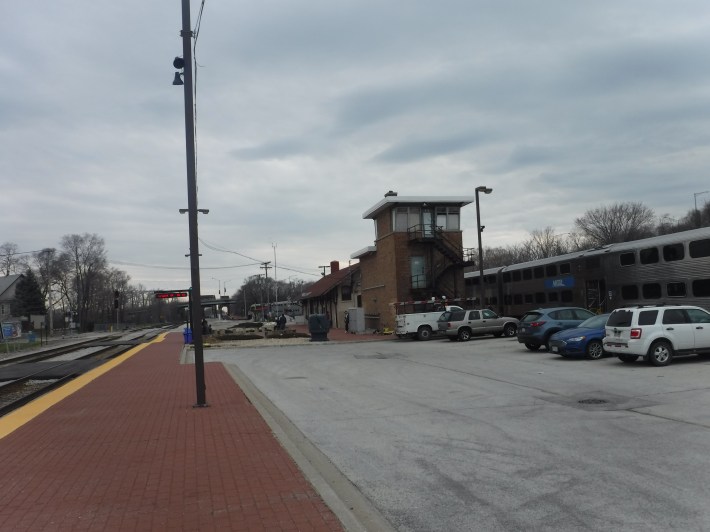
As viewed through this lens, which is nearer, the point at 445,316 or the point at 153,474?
the point at 153,474

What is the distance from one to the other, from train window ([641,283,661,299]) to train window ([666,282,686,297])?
21.7 inches

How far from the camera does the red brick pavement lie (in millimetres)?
4660

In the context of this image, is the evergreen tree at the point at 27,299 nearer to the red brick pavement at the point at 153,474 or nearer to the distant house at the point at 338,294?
the distant house at the point at 338,294

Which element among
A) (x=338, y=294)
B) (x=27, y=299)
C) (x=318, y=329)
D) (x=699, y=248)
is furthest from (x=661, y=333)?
(x=27, y=299)

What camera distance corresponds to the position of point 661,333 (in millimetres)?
14789

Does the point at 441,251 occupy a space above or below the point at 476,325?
above

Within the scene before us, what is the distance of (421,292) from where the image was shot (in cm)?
3928

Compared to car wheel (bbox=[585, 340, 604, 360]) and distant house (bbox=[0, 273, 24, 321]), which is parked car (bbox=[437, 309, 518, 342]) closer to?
car wheel (bbox=[585, 340, 604, 360])

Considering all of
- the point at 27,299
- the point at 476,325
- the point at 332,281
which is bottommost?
the point at 476,325

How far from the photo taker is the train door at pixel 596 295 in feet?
92.4

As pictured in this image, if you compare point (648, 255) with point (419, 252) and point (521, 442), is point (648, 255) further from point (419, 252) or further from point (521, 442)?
point (521, 442)

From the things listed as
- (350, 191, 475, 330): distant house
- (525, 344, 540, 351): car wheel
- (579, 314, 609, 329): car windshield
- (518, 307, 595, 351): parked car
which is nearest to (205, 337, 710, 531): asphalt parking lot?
(579, 314, 609, 329): car windshield

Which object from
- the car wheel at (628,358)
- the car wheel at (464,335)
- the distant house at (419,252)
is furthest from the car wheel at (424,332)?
the car wheel at (628,358)

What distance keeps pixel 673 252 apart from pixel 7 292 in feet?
323
